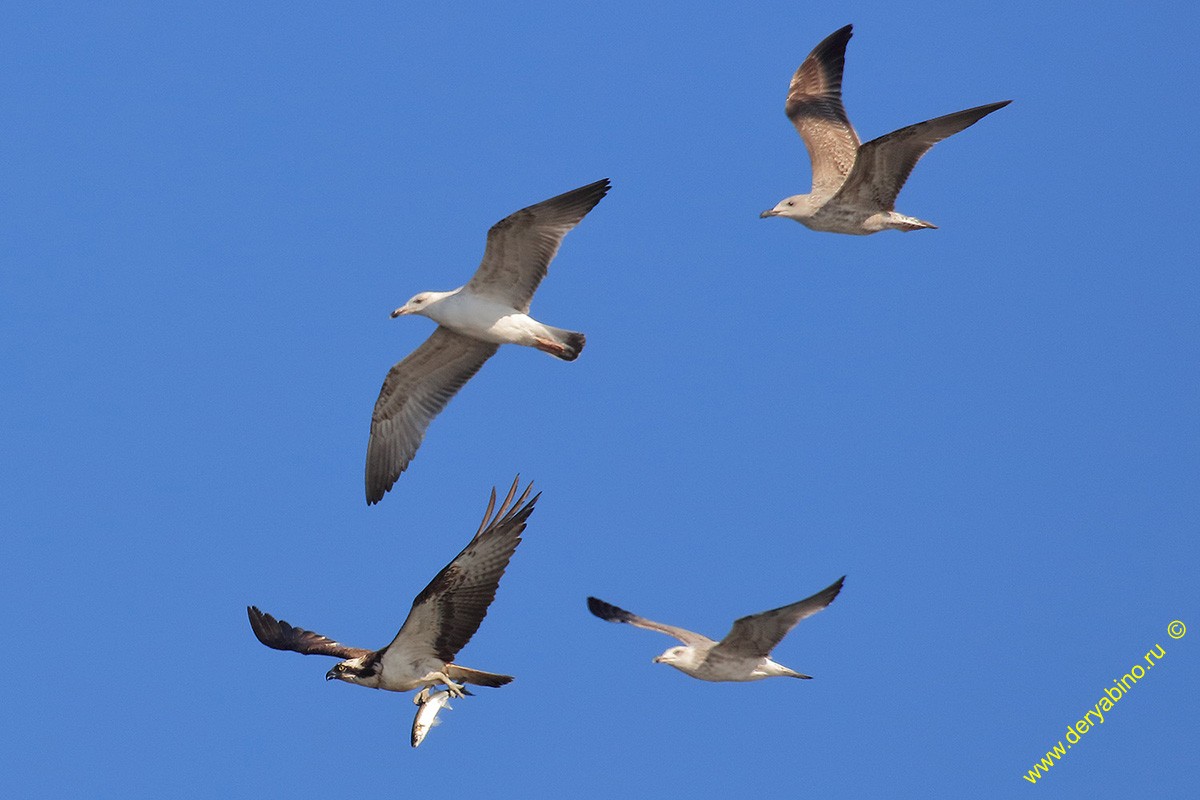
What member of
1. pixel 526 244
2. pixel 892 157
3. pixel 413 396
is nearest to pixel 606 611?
pixel 413 396

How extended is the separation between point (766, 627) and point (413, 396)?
4969 mm

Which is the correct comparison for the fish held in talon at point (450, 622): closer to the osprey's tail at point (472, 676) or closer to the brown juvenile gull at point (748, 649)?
the osprey's tail at point (472, 676)

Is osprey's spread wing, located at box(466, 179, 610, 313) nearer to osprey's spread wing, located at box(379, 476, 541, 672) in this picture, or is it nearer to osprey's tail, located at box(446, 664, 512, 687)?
osprey's spread wing, located at box(379, 476, 541, 672)

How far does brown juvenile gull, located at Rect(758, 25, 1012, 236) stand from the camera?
47.1ft

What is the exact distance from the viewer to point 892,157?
14.6m

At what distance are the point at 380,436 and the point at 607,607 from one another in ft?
9.59

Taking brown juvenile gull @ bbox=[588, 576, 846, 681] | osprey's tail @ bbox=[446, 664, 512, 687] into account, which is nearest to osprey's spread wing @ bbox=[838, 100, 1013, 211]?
brown juvenile gull @ bbox=[588, 576, 846, 681]

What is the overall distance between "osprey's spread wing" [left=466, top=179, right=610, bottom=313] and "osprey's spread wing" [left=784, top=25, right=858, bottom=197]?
11.2 feet

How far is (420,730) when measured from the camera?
11773 millimetres

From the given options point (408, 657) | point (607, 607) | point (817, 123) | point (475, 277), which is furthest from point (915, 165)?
point (408, 657)

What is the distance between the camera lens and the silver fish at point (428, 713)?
38.5 feet

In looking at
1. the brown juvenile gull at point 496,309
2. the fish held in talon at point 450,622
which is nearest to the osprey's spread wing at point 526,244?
the brown juvenile gull at point 496,309

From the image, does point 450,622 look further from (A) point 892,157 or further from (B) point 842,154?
(B) point 842,154

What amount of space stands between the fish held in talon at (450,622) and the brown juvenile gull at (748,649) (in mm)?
1749
